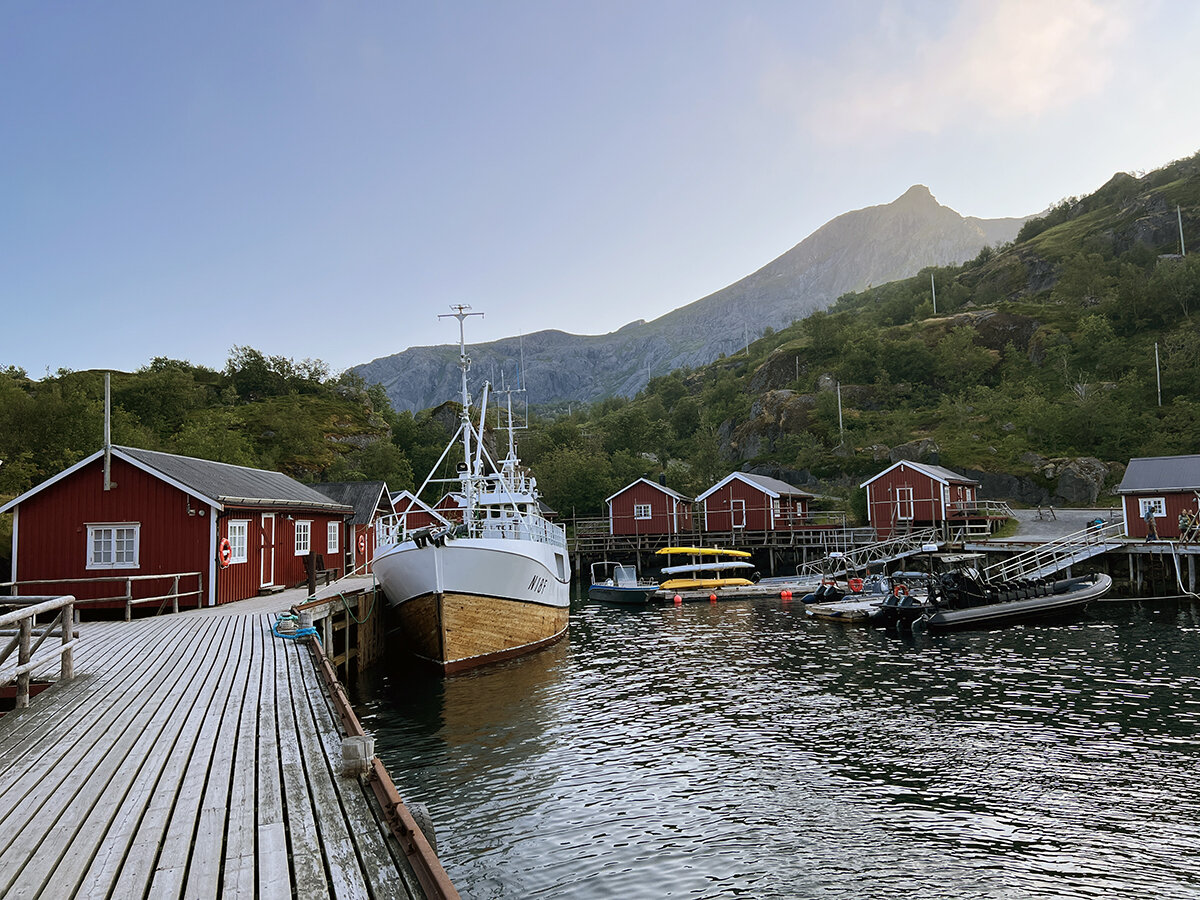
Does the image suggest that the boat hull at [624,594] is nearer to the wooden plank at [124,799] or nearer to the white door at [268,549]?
the white door at [268,549]

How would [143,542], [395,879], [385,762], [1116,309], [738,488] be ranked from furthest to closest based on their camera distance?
[1116,309]
[738,488]
[143,542]
[385,762]
[395,879]

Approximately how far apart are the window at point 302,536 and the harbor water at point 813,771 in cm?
842

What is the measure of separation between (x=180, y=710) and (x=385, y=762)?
4.63 meters

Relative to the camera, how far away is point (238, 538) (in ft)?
77.0

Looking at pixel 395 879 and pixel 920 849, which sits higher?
pixel 395 879

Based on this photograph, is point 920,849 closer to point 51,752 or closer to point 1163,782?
point 1163,782

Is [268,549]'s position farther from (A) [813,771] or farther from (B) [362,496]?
(A) [813,771]

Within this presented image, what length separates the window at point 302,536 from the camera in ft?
93.6

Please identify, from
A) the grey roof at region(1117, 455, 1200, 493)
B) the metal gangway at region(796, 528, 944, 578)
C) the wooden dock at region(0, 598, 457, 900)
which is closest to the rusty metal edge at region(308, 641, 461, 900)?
the wooden dock at region(0, 598, 457, 900)

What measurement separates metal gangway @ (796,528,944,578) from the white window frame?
28011mm

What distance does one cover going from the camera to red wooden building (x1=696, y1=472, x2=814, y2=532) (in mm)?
56375

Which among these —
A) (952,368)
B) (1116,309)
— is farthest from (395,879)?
(1116,309)

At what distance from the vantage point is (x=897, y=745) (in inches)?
563

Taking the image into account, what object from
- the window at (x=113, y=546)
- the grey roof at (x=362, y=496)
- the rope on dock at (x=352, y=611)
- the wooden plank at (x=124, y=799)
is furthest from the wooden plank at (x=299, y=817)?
the grey roof at (x=362, y=496)
